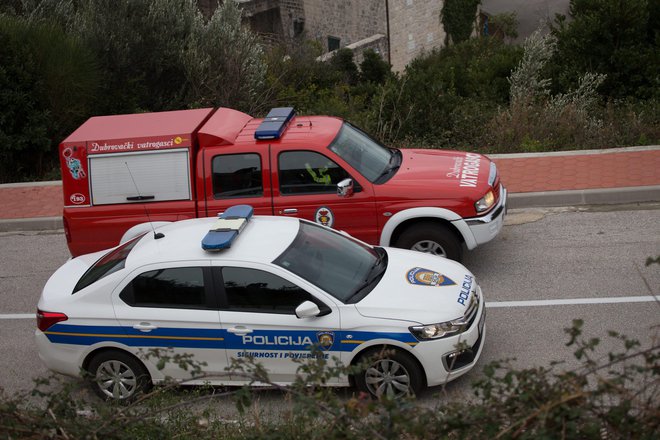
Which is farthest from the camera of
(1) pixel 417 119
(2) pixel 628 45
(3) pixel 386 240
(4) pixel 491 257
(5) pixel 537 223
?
(2) pixel 628 45

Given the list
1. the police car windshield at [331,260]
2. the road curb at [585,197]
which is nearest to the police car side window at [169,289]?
the police car windshield at [331,260]

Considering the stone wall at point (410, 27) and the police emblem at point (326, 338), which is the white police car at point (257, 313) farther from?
the stone wall at point (410, 27)

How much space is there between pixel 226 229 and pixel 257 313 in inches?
36.0

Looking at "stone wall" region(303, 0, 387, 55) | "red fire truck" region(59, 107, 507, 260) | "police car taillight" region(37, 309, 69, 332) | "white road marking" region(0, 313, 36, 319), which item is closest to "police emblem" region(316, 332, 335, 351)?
"police car taillight" region(37, 309, 69, 332)

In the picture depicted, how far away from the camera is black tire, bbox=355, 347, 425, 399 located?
22.7 feet

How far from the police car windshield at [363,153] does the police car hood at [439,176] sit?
0.18m

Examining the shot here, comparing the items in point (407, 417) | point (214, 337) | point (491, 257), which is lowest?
point (491, 257)

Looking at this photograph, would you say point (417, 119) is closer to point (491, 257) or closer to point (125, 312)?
point (491, 257)

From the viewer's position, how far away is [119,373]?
24.5ft

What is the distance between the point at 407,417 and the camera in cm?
444

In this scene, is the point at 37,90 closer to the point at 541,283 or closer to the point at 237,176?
the point at 237,176

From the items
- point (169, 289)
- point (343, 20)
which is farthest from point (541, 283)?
point (343, 20)

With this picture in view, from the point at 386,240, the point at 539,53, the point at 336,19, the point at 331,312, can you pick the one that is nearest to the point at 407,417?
the point at 331,312

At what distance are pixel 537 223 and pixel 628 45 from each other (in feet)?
21.5
